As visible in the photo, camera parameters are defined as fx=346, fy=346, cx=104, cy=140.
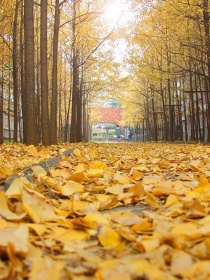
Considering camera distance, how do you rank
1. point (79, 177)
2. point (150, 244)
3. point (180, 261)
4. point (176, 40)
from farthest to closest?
point (176, 40) < point (79, 177) < point (150, 244) < point (180, 261)

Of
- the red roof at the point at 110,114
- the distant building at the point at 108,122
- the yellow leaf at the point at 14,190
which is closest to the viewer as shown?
the yellow leaf at the point at 14,190

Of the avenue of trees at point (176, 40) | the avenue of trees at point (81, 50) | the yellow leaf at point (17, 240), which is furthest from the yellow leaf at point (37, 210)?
the avenue of trees at point (176, 40)

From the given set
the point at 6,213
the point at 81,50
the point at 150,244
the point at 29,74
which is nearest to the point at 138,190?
the point at 6,213

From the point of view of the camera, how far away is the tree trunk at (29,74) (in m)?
8.74

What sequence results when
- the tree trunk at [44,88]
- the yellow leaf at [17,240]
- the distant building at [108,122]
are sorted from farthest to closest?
the distant building at [108,122]
the tree trunk at [44,88]
the yellow leaf at [17,240]

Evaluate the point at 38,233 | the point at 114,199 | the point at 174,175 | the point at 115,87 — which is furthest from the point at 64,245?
the point at 115,87

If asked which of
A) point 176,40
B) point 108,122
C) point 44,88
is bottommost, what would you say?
point 44,88

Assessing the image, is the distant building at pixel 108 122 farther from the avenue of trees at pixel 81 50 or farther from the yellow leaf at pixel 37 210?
the yellow leaf at pixel 37 210

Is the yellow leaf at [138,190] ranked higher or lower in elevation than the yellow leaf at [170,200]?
higher

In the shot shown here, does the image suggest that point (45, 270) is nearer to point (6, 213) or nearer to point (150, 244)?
point (150, 244)

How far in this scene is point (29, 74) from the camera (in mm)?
8844

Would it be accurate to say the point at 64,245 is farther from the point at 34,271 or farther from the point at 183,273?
the point at 183,273

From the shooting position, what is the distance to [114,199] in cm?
199

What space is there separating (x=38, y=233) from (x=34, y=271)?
398mm
